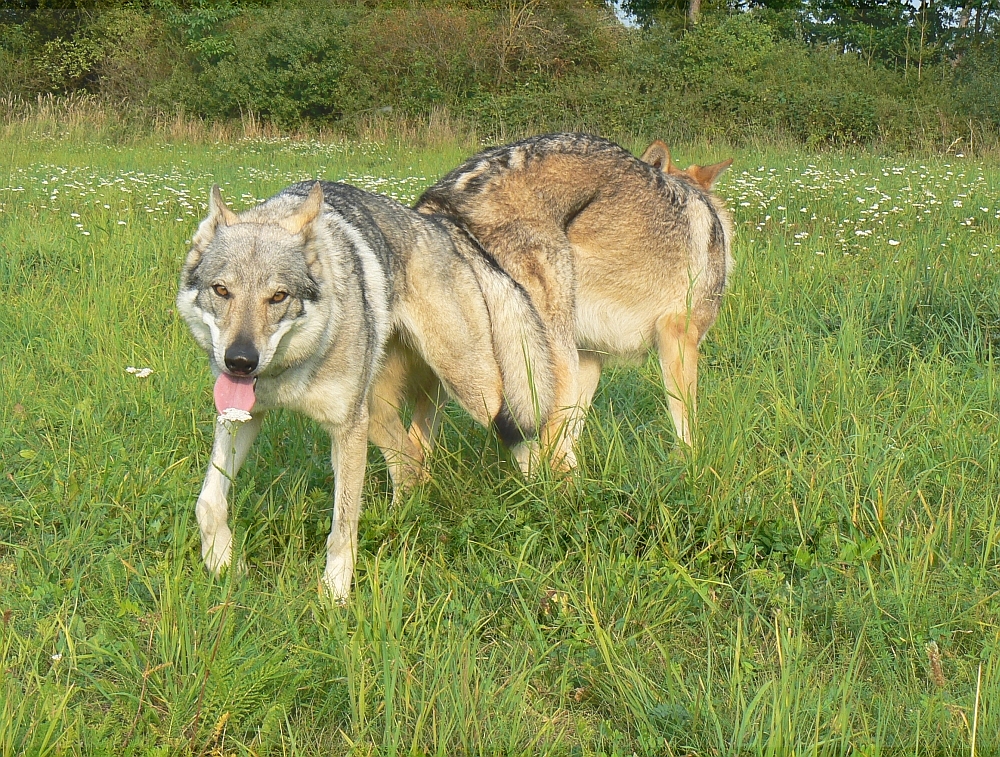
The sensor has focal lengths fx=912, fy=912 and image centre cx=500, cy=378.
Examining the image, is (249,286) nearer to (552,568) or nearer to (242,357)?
(242,357)

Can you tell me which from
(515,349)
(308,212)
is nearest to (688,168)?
(515,349)

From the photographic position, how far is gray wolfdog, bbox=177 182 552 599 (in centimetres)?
301

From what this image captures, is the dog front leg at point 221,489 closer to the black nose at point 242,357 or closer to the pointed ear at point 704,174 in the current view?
the black nose at point 242,357

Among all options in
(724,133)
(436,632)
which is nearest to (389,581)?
(436,632)

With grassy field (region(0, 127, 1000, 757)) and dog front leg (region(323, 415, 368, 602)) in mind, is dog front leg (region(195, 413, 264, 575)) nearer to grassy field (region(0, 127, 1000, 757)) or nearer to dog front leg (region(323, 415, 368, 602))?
grassy field (region(0, 127, 1000, 757))

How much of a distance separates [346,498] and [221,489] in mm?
454

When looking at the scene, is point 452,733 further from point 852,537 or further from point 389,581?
point 852,537

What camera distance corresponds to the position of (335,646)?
249cm

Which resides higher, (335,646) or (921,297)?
(921,297)

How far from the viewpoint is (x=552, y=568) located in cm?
299

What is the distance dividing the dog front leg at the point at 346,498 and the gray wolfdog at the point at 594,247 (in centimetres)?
88

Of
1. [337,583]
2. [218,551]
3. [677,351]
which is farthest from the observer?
[677,351]

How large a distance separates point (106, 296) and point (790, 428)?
4.08 metres

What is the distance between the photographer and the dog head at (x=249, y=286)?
2895 millimetres
